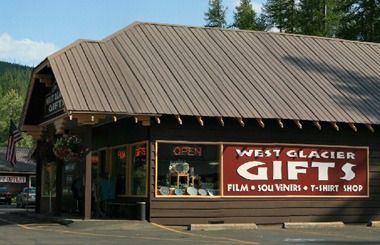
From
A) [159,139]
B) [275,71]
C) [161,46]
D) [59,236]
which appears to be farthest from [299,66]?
[59,236]

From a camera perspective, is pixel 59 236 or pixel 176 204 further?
pixel 176 204

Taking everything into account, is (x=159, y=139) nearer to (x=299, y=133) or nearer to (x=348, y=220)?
(x=299, y=133)

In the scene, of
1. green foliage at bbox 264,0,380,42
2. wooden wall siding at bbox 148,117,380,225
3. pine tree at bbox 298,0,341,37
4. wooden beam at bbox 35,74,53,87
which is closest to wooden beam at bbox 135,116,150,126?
wooden wall siding at bbox 148,117,380,225

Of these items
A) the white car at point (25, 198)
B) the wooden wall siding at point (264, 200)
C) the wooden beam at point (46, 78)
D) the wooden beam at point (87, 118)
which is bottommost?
the white car at point (25, 198)

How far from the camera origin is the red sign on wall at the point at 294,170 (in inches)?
953

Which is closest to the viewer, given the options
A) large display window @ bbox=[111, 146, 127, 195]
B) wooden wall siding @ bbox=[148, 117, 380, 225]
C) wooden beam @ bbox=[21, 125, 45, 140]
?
wooden wall siding @ bbox=[148, 117, 380, 225]

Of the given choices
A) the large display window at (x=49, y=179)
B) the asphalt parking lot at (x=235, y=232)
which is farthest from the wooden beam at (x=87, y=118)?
the large display window at (x=49, y=179)

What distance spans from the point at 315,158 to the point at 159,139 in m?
5.81

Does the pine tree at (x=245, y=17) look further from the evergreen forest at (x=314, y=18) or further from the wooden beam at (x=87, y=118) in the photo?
the wooden beam at (x=87, y=118)

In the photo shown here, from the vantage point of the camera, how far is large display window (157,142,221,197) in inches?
923

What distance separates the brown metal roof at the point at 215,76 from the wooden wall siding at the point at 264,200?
70 cm

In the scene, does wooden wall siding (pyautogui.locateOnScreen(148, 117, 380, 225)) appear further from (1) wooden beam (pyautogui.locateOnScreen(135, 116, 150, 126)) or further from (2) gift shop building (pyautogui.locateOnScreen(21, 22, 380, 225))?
(1) wooden beam (pyautogui.locateOnScreen(135, 116, 150, 126))

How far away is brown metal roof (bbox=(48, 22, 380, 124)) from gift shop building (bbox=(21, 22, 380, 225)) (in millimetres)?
57

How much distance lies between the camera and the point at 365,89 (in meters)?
27.5
